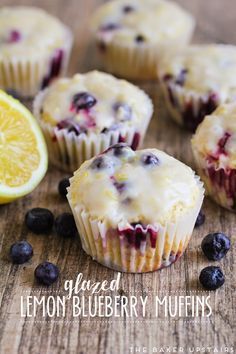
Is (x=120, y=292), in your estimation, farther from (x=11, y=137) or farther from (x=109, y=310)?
(x=11, y=137)

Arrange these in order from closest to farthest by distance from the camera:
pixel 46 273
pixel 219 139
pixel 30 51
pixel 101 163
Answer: pixel 46 273, pixel 101 163, pixel 219 139, pixel 30 51

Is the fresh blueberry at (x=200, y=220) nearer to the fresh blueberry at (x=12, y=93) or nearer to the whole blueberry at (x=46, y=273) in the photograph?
the whole blueberry at (x=46, y=273)

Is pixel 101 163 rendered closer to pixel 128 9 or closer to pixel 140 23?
pixel 140 23

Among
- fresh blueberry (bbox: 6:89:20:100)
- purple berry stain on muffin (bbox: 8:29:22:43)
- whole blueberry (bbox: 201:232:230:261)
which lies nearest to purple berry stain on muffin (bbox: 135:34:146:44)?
purple berry stain on muffin (bbox: 8:29:22:43)

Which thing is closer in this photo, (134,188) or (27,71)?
(134,188)

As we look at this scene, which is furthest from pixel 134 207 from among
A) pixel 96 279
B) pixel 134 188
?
pixel 96 279

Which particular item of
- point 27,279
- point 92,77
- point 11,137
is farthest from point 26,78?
point 27,279
